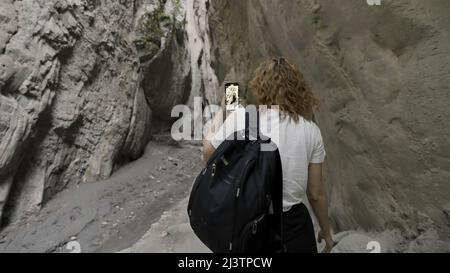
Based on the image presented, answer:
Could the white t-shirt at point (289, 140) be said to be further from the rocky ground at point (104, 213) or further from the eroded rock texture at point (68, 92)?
the eroded rock texture at point (68, 92)

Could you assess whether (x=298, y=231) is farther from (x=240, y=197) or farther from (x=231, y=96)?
(x=231, y=96)

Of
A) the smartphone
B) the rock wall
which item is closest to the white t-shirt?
the smartphone

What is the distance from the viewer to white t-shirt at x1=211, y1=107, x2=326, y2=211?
1.37m


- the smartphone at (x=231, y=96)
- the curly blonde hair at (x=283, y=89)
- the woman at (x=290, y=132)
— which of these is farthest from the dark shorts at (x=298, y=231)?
the smartphone at (x=231, y=96)

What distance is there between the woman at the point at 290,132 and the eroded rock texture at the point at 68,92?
3931 millimetres

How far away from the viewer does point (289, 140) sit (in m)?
1.38

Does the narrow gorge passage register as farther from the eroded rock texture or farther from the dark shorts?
the dark shorts

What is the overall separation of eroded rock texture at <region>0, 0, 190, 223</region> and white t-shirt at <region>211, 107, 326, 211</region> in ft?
12.8

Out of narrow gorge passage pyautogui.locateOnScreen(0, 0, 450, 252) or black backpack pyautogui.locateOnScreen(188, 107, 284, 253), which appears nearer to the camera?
black backpack pyautogui.locateOnScreen(188, 107, 284, 253)

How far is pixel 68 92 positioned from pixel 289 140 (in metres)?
5.20

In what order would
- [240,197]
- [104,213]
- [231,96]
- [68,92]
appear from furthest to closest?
[68,92] < [104,213] < [231,96] < [240,197]

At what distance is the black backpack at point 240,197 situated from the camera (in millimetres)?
1230

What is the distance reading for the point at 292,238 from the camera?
141cm

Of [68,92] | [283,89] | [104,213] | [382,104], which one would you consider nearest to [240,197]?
[283,89]
